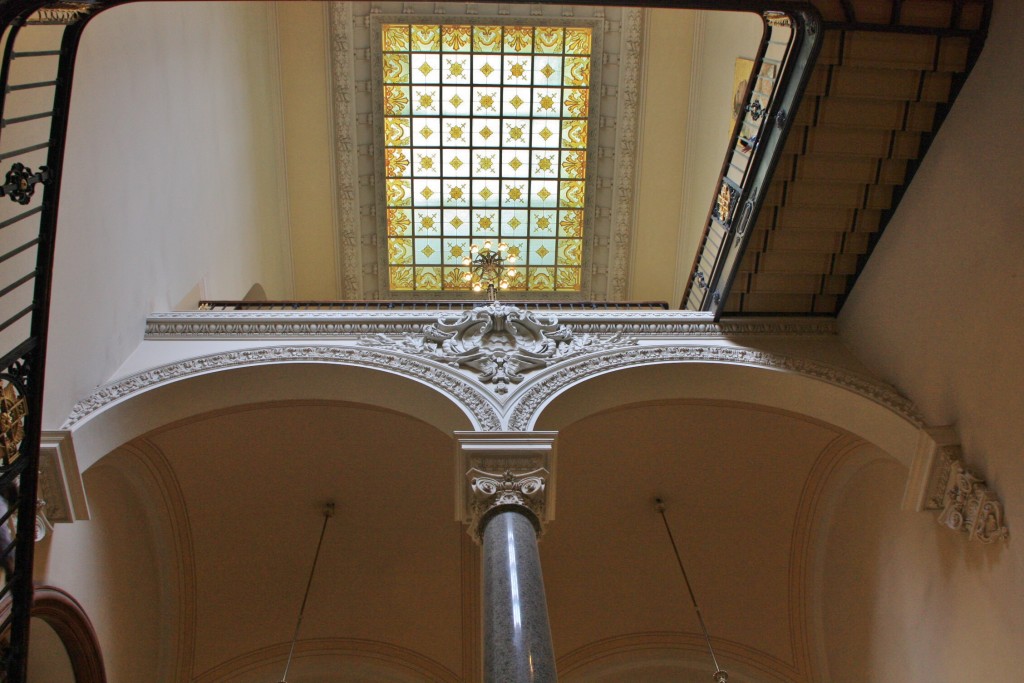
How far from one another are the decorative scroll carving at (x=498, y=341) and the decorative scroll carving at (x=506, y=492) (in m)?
1.03

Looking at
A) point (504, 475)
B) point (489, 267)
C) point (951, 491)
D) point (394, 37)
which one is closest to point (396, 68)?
point (394, 37)

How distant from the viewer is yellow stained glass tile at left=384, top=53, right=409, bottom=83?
11.6 m

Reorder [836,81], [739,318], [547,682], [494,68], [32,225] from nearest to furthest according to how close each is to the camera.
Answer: [547,682]
[32,225]
[836,81]
[739,318]
[494,68]

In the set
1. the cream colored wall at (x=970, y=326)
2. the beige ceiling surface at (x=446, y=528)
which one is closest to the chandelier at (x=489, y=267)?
the beige ceiling surface at (x=446, y=528)

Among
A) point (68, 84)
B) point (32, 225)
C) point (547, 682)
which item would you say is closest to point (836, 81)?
point (547, 682)

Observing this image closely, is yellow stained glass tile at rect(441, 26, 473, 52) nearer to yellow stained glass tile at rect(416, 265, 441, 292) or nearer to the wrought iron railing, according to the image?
yellow stained glass tile at rect(416, 265, 441, 292)

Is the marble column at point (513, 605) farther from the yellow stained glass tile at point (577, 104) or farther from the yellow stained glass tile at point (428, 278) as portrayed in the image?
the yellow stained glass tile at point (577, 104)

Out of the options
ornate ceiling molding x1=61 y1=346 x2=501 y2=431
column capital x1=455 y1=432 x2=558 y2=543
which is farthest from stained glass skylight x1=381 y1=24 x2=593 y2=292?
column capital x1=455 y1=432 x2=558 y2=543

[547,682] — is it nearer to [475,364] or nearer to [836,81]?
[475,364]

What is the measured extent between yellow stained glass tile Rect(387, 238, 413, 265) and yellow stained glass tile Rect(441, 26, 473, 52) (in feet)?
8.78

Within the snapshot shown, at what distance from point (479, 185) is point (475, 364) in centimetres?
598

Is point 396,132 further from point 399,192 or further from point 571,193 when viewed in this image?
point 571,193

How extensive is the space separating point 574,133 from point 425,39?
7.75 feet

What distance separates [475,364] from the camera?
21.5 ft
